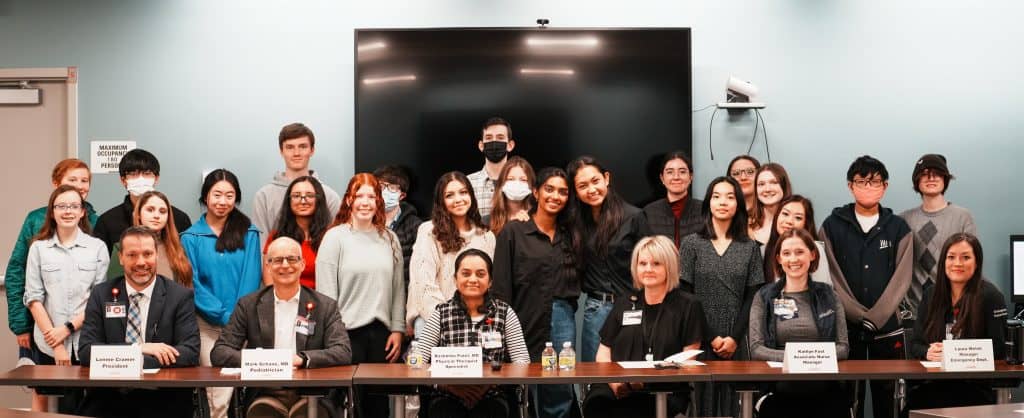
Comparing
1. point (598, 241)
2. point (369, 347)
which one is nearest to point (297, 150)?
point (369, 347)

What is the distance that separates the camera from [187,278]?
4898mm

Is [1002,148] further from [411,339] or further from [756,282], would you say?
[411,339]

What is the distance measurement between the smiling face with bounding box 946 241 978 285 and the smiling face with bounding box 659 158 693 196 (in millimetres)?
1432

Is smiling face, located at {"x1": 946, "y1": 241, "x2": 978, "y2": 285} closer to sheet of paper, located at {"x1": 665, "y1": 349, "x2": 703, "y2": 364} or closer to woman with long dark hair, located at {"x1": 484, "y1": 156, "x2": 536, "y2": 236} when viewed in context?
sheet of paper, located at {"x1": 665, "y1": 349, "x2": 703, "y2": 364}

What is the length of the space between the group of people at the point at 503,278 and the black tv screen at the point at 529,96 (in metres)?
0.28

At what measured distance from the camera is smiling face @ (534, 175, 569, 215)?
5023 mm

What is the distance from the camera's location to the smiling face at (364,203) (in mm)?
5102

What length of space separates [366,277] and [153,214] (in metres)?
1.07

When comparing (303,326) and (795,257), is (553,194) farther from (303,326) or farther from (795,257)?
(303,326)

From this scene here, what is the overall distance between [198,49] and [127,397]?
8.76ft

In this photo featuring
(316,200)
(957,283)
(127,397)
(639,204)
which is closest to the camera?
(127,397)

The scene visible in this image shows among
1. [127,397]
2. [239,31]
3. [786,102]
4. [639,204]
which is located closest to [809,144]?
[786,102]

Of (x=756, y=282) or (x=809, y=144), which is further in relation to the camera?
(x=809, y=144)

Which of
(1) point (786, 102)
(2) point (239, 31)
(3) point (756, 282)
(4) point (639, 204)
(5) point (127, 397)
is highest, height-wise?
(2) point (239, 31)
